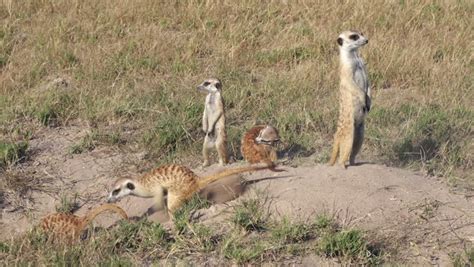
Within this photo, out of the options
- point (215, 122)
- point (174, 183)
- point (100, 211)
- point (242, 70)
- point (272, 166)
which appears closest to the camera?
point (100, 211)

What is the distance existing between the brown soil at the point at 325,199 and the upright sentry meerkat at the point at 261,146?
25cm

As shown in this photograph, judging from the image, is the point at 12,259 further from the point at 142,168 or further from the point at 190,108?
the point at 190,108

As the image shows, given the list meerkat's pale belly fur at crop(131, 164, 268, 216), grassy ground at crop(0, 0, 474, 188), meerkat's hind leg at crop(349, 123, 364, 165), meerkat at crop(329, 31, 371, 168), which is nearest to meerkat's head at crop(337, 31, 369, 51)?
meerkat at crop(329, 31, 371, 168)

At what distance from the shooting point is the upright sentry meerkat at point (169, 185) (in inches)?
210

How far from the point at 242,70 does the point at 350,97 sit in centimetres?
253

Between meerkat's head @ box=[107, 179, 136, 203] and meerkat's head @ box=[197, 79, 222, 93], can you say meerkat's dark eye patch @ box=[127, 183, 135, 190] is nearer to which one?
meerkat's head @ box=[107, 179, 136, 203]

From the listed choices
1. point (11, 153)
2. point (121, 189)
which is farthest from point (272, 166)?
point (11, 153)

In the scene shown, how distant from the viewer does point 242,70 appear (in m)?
8.07

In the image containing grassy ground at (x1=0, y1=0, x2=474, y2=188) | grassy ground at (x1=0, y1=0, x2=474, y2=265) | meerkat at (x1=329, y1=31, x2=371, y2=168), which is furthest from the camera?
grassy ground at (x1=0, y1=0, x2=474, y2=188)

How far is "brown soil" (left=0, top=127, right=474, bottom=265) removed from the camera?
16.0 feet

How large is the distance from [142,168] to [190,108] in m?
1.00

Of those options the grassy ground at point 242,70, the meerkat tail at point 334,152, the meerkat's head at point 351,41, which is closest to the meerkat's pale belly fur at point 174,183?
the meerkat tail at point 334,152

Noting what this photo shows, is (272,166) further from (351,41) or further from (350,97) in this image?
(351,41)

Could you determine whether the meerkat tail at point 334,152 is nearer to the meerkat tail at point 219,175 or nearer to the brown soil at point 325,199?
the brown soil at point 325,199
